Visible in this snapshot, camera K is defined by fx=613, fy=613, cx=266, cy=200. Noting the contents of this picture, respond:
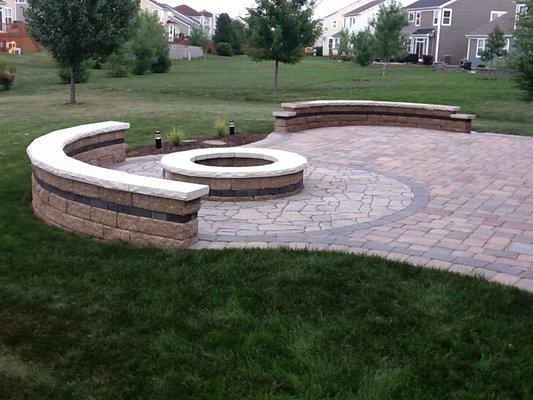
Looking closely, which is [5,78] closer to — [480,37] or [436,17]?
[480,37]

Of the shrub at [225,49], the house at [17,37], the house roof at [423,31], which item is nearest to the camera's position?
the house at [17,37]

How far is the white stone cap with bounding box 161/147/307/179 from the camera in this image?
320 inches

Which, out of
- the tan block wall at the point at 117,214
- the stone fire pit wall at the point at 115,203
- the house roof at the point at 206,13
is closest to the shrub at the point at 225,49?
the house roof at the point at 206,13

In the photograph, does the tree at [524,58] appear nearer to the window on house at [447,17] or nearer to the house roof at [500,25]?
the house roof at [500,25]

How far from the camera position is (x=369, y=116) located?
16344 mm

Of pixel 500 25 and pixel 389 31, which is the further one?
pixel 500 25

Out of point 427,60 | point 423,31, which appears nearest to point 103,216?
point 427,60

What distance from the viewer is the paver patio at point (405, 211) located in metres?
6.28

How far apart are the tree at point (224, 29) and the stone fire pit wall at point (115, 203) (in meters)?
69.2

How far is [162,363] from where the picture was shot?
416 cm

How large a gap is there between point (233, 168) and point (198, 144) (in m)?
4.62

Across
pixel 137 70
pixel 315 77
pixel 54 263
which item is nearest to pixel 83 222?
pixel 54 263

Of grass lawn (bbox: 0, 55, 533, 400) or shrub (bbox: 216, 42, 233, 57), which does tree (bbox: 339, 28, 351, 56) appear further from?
grass lawn (bbox: 0, 55, 533, 400)

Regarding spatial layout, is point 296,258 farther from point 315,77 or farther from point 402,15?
point 402,15
